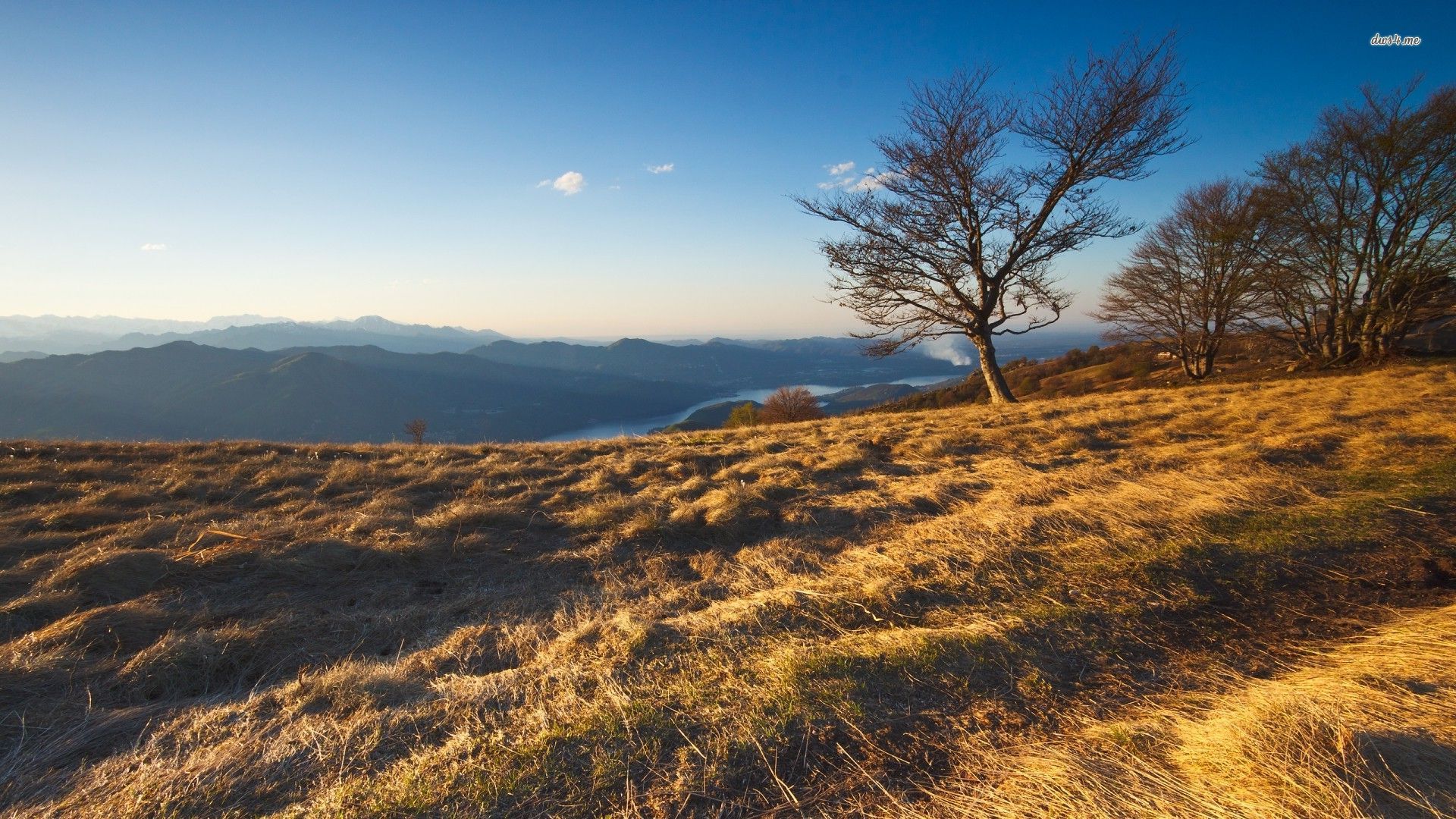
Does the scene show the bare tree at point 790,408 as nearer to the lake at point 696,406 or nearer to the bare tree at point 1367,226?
the bare tree at point 1367,226

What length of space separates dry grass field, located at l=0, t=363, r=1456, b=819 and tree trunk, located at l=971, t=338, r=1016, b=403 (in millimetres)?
8377

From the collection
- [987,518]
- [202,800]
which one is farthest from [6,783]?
[987,518]

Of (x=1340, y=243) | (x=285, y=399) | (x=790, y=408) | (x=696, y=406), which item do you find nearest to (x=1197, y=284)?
(x=1340, y=243)

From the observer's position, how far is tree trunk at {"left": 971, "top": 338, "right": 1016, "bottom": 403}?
15656mm

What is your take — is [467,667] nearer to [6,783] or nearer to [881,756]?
[6,783]

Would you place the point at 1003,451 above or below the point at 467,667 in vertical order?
above

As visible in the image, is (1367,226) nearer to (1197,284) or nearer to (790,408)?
(1197,284)

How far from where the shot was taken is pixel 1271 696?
257cm

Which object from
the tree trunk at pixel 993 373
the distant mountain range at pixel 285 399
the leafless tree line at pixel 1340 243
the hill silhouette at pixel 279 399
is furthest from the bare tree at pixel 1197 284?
the hill silhouette at pixel 279 399

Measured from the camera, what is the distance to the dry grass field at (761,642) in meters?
2.30

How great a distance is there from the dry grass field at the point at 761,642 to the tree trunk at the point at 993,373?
8377 millimetres

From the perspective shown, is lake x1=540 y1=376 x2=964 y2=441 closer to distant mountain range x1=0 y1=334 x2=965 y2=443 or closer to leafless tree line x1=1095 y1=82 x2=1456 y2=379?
distant mountain range x1=0 y1=334 x2=965 y2=443

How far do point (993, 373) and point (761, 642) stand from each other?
1529cm

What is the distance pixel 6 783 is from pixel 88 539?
16.1 ft
